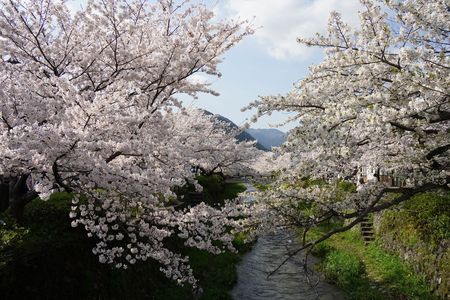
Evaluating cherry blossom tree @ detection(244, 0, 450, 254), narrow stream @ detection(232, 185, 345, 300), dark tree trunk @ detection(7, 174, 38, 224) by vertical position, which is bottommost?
narrow stream @ detection(232, 185, 345, 300)

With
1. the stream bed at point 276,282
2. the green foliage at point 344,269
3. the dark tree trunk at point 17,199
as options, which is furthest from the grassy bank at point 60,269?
the green foliage at point 344,269

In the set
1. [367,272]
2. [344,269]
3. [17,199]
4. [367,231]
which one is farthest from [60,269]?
[367,231]

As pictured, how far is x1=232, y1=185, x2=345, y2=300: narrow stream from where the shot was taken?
42.9ft

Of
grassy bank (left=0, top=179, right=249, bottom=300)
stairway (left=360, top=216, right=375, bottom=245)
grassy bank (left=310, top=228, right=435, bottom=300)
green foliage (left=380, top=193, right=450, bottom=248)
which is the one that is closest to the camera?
grassy bank (left=0, top=179, right=249, bottom=300)

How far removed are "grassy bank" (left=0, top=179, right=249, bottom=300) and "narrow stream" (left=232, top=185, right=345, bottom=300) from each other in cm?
154

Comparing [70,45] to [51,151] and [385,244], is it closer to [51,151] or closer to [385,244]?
[51,151]

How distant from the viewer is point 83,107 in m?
6.45

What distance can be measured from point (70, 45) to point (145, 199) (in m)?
4.04

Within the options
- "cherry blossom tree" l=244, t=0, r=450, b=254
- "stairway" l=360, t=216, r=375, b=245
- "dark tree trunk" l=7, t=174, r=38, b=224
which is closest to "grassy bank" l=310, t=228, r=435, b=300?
"stairway" l=360, t=216, r=375, b=245

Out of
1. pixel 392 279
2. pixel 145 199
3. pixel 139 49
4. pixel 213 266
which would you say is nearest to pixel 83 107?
pixel 145 199

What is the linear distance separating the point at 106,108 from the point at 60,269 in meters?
4.68

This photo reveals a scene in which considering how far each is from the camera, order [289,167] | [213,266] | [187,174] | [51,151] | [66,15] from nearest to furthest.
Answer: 1. [51,151]
2. [187,174]
3. [66,15]
4. [289,167]
5. [213,266]

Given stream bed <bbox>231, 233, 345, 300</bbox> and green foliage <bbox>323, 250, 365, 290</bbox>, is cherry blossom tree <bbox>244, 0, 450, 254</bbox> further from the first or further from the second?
green foliage <bbox>323, 250, 365, 290</bbox>

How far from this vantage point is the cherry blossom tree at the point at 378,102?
5.87 meters
